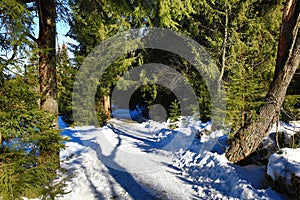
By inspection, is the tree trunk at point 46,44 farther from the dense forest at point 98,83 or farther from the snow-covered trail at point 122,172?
the snow-covered trail at point 122,172

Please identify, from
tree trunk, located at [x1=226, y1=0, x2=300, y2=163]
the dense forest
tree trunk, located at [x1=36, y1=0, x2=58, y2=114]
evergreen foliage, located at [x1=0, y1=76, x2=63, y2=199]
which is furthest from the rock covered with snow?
tree trunk, located at [x1=36, y1=0, x2=58, y2=114]

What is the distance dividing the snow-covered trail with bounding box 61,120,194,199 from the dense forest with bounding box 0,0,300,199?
3.33 ft

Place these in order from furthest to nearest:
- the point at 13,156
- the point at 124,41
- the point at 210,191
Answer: the point at 124,41, the point at 210,191, the point at 13,156

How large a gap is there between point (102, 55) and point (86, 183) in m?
11.1

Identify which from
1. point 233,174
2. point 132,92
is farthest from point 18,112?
point 132,92

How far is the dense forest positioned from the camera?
314 centimetres

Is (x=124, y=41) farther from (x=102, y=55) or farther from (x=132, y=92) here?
(x=132, y=92)

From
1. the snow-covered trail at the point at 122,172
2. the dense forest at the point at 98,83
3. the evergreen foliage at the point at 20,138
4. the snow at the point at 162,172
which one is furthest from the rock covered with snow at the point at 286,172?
the evergreen foliage at the point at 20,138

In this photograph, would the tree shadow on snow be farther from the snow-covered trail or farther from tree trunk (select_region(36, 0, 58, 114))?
tree trunk (select_region(36, 0, 58, 114))

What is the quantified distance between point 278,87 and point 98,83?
1156cm

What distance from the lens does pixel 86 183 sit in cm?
564

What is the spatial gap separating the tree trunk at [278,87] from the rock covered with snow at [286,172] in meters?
1.25

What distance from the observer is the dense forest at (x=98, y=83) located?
314 cm

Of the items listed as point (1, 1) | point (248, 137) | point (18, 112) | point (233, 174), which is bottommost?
point (233, 174)
